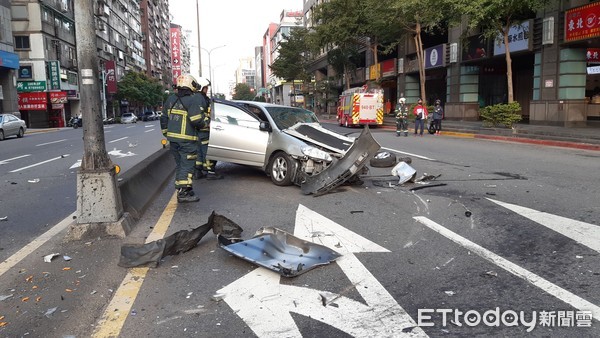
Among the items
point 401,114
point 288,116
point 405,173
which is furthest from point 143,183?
point 401,114

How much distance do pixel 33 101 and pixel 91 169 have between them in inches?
1873

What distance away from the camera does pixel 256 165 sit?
962 cm

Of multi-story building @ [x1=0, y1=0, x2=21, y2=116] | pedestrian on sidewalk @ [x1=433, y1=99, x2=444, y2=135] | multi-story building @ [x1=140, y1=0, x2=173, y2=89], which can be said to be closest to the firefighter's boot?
pedestrian on sidewalk @ [x1=433, y1=99, x2=444, y2=135]

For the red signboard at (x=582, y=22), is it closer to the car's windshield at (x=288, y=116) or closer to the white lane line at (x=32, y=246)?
the car's windshield at (x=288, y=116)

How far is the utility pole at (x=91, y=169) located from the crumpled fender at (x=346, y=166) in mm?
3395

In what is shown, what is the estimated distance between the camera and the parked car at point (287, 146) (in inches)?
314

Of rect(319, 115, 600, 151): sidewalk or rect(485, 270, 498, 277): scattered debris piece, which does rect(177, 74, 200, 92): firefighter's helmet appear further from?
rect(319, 115, 600, 151): sidewalk

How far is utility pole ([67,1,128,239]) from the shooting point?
18.2 ft

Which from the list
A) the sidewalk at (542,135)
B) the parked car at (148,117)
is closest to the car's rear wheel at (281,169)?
the sidewalk at (542,135)

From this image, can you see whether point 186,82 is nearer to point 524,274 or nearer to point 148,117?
point 524,274

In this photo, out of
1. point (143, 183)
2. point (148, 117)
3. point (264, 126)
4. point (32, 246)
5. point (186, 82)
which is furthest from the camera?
point (148, 117)

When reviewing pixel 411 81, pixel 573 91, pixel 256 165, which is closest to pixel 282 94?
pixel 411 81

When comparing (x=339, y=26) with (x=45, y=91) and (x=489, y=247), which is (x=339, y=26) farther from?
(x=489, y=247)

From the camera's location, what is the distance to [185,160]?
23.7 ft
